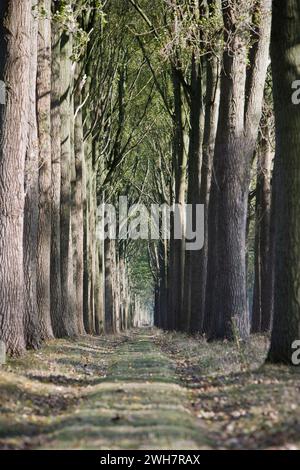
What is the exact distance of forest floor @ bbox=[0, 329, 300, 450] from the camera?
7293 mm

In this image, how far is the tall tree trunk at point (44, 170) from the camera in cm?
1895

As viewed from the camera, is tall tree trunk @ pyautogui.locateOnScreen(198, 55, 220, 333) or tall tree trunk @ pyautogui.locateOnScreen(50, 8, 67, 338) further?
tall tree trunk @ pyautogui.locateOnScreen(198, 55, 220, 333)

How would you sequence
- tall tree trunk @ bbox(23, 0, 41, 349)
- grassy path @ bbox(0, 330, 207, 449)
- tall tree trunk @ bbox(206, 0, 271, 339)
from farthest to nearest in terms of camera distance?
tall tree trunk @ bbox(206, 0, 271, 339)
tall tree trunk @ bbox(23, 0, 41, 349)
grassy path @ bbox(0, 330, 207, 449)

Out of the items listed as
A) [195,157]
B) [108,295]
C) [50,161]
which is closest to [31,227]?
[50,161]

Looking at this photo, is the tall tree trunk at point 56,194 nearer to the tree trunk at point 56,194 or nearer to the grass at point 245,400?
the tree trunk at point 56,194

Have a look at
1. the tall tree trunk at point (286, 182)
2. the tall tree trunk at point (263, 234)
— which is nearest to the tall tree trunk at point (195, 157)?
the tall tree trunk at point (263, 234)

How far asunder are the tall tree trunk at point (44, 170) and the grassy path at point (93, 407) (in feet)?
13.6

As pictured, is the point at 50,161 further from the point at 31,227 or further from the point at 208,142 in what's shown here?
the point at 208,142

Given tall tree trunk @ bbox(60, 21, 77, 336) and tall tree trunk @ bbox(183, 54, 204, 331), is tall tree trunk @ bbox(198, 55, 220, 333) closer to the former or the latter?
tall tree trunk @ bbox(183, 54, 204, 331)

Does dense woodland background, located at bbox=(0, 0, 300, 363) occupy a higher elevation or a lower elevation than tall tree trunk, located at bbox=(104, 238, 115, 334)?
higher

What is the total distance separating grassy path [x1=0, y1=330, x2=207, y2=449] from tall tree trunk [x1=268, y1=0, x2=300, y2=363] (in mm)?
1893

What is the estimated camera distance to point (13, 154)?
14023 millimetres

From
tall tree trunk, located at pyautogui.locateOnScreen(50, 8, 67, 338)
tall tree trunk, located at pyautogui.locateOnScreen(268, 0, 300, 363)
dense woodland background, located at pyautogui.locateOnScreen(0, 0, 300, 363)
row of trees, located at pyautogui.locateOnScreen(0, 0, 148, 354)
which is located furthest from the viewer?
tall tree trunk, located at pyautogui.locateOnScreen(50, 8, 67, 338)

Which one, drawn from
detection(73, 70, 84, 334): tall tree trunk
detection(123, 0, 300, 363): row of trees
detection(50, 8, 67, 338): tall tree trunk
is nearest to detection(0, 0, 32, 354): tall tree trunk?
detection(123, 0, 300, 363): row of trees
